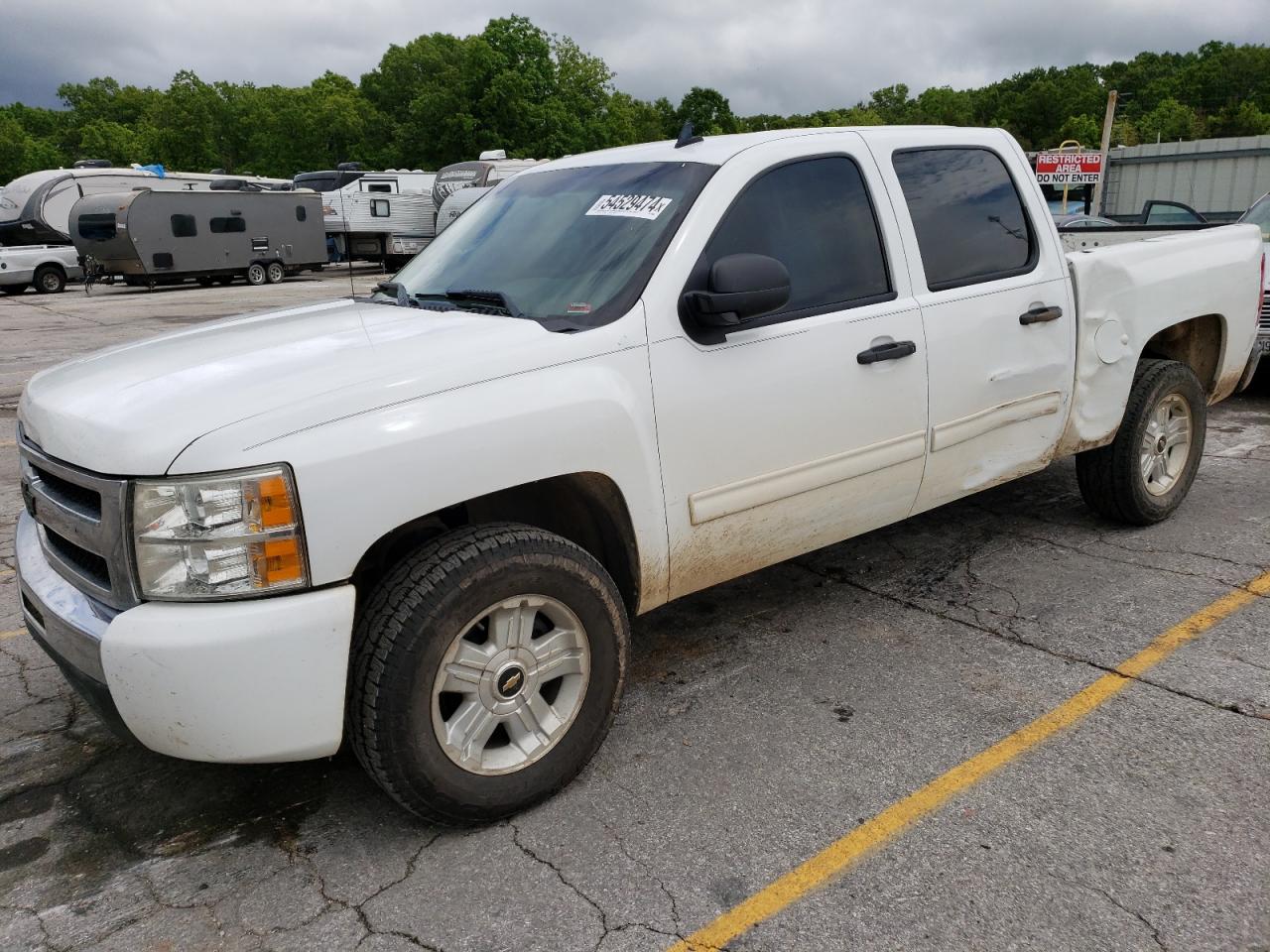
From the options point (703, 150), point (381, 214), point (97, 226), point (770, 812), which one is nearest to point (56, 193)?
point (97, 226)

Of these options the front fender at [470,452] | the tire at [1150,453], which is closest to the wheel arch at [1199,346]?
the tire at [1150,453]

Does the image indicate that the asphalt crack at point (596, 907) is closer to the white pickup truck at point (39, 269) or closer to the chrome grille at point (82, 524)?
the chrome grille at point (82, 524)

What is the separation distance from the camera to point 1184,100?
113m

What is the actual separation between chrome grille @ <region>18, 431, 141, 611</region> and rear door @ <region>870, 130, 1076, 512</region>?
2.72 meters

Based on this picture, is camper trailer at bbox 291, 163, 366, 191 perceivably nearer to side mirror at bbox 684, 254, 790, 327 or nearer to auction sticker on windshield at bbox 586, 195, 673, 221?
auction sticker on windshield at bbox 586, 195, 673, 221

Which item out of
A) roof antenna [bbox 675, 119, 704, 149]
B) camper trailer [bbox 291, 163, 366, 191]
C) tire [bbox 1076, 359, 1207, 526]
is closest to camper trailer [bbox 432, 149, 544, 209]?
camper trailer [bbox 291, 163, 366, 191]

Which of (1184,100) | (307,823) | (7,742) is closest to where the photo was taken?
(307,823)

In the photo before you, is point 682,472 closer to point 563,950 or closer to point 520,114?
point 563,950

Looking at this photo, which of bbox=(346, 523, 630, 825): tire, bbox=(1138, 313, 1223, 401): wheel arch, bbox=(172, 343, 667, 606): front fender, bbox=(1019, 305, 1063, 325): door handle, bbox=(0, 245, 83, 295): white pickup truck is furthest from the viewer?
bbox=(0, 245, 83, 295): white pickup truck

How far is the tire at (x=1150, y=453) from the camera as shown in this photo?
4.76 meters

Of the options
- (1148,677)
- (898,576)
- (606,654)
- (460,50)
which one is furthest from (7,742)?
(460,50)

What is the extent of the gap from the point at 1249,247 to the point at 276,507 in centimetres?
506

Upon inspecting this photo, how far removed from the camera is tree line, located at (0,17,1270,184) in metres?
64.7

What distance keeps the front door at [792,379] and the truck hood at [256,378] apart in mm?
453
